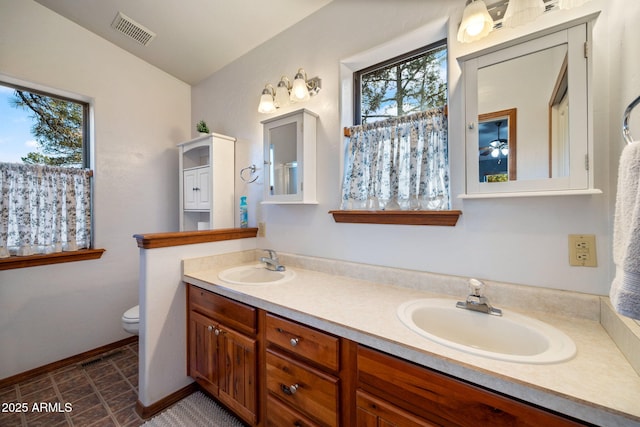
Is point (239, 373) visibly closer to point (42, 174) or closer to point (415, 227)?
point (415, 227)

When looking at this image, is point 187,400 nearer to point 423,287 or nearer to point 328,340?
point 328,340

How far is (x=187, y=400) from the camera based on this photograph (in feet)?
5.44

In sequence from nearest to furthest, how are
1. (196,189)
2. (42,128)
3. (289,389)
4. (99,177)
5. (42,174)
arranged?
1. (289,389)
2. (42,174)
3. (42,128)
4. (99,177)
5. (196,189)

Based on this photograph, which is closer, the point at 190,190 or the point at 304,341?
the point at 304,341

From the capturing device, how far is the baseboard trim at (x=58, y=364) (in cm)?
180

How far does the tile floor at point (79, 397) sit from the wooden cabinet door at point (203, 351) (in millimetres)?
382

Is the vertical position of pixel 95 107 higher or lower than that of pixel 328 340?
higher

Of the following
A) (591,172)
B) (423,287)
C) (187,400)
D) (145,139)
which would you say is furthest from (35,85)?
(591,172)

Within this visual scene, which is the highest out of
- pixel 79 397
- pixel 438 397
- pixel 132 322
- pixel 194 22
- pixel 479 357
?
pixel 194 22

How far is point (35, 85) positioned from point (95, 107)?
350 millimetres

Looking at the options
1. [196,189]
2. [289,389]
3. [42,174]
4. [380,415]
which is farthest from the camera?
[196,189]

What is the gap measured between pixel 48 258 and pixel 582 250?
10.6 ft

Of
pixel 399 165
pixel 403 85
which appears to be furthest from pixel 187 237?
pixel 403 85

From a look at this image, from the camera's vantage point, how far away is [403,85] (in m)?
1.58
